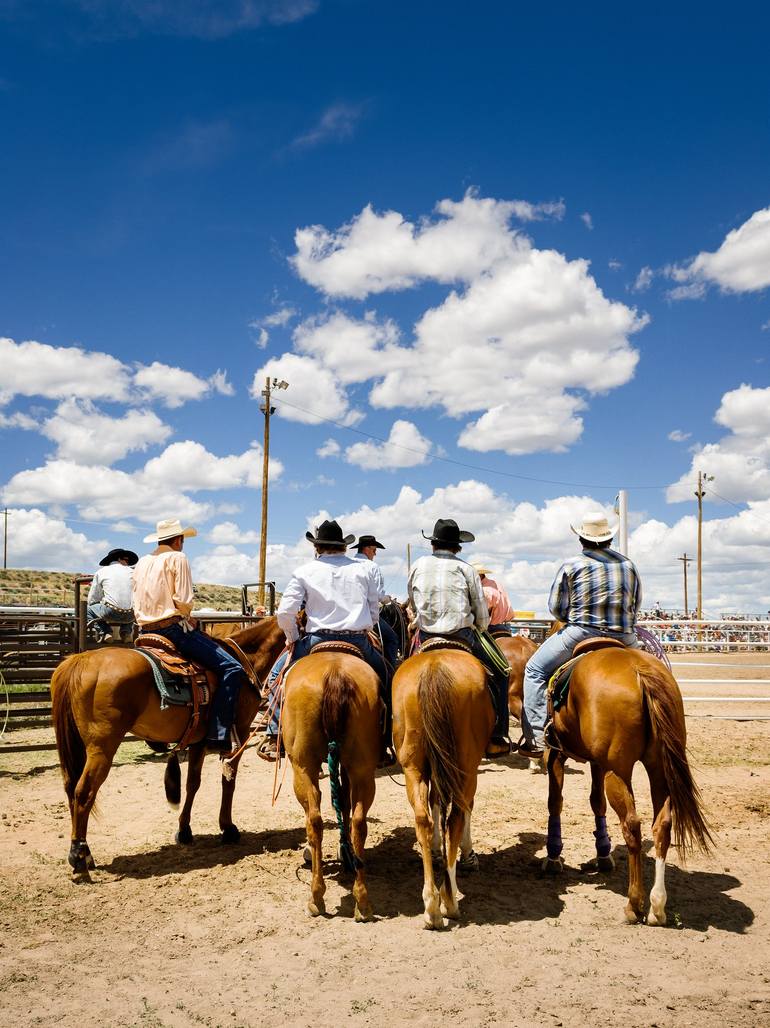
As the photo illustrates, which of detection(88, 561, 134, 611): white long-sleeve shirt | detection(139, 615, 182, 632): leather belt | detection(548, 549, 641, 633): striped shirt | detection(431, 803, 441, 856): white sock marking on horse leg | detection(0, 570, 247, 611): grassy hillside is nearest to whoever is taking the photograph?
detection(431, 803, 441, 856): white sock marking on horse leg

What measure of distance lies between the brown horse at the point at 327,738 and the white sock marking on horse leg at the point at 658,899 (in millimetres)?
1830

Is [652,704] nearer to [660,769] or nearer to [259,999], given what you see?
[660,769]

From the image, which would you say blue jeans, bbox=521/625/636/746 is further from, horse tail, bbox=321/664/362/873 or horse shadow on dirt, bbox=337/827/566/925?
horse tail, bbox=321/664/362/873

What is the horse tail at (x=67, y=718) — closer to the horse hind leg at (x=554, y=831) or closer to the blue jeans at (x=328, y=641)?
the blue jeans at (x=328, y=641)

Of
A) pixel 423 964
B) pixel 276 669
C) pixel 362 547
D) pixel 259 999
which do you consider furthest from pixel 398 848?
pixel 362 547

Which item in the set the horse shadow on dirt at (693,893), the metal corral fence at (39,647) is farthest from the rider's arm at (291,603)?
the metal corral fence at (39,647)

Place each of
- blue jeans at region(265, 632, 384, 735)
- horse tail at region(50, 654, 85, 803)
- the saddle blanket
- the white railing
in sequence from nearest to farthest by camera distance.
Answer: blue jeans at region(265, 632, 384, 735) → horse tail at region(50, 654, 85, 803) → the saddle blanket → the white railing

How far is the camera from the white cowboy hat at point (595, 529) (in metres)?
5.99

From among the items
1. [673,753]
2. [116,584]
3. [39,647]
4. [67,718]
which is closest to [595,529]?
[673,753]

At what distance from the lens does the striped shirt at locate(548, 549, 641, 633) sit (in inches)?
227

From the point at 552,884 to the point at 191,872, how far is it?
2.77 metres

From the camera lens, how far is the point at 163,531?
675 cm

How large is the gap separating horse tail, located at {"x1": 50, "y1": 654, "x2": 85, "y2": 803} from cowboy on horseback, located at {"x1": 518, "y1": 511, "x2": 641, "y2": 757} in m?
3.63

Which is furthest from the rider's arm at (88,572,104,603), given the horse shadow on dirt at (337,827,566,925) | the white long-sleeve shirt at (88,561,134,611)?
the horse shadow on dirt at (337,827,566,925)
